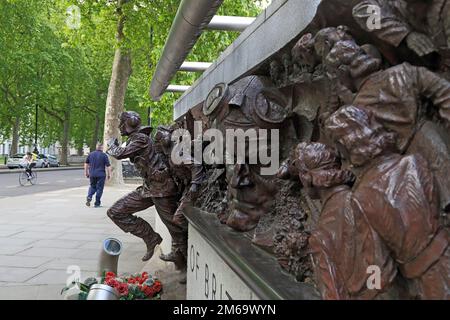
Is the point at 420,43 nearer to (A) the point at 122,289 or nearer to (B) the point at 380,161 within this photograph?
(B) the point at 380,161

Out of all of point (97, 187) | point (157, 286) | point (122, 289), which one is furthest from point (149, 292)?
point (97, 187)

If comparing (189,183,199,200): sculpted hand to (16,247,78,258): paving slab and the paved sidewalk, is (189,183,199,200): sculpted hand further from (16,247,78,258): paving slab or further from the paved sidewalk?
(16,247,78,258): paving slab

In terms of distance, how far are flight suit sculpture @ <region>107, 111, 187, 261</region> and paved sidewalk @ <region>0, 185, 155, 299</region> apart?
45.1 inches

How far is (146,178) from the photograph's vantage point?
18.9 feet

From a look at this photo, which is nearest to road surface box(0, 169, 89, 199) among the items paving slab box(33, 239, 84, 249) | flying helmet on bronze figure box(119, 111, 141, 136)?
paving slab box(33, 239, 84, 249)

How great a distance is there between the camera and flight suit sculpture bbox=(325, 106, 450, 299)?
4.96 feet

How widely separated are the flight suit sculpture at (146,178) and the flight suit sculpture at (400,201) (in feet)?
13.3

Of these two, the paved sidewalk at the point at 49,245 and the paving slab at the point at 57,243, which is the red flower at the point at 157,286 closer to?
the paved sidewalk at the point at 49,245

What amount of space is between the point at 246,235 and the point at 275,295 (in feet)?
3.68

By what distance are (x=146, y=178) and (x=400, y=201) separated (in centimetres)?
448

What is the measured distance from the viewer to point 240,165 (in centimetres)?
317

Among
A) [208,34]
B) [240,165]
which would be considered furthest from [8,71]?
[240,165]

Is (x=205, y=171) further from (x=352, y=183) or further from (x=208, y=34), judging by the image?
(x=208, y=34)

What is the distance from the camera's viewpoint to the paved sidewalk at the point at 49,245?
5.72 metres
